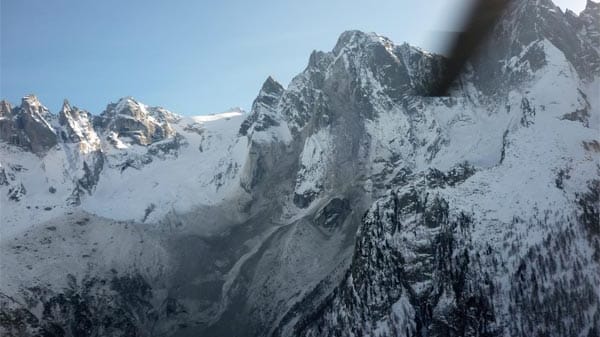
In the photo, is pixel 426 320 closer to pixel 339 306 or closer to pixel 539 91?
pixel 339 306

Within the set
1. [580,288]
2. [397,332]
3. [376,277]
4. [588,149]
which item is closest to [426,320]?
[397,332]

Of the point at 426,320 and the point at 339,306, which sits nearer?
the point at 426,320

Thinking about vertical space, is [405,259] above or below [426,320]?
above

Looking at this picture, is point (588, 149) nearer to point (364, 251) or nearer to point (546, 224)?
point (546, 224)

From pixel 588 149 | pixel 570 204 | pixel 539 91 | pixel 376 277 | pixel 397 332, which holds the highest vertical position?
pixel 539 91

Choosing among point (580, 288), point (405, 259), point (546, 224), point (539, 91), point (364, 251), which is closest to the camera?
point (580, 288)

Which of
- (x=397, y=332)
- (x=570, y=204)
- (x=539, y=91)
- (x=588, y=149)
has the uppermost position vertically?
(x=539, y=91)

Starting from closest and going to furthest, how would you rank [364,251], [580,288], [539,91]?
[580,288], [364,251], [539,91]

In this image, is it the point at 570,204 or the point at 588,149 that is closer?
the point at 570,204

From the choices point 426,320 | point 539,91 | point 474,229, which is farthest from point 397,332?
point 539,91
